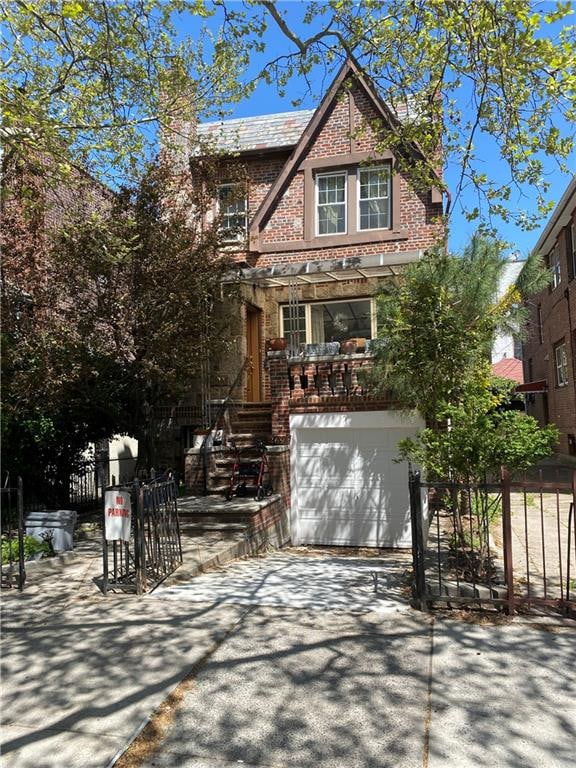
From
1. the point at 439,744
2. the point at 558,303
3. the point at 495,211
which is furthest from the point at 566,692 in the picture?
the point at 558,303

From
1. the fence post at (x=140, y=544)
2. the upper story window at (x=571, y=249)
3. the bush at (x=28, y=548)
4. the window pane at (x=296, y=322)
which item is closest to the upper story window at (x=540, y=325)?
the upper story window at (x=571, y=249)

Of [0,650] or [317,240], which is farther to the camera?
[317,240]

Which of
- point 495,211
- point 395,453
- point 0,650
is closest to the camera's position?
point 0,650

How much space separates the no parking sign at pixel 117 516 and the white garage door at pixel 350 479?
534 cm

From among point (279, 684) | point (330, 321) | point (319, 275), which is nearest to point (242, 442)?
point (330, 321)

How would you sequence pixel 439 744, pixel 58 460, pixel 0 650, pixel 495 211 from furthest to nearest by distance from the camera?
1. pixel 58 460
2. pixel 495 211
3. pixel 0 650
4. pixel 439 744

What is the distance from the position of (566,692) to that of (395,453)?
22.7ft

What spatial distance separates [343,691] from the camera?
3.74 metres

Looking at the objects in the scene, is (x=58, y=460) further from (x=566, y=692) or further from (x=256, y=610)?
Answer: (x=566, y=692)

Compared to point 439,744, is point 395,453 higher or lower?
higher

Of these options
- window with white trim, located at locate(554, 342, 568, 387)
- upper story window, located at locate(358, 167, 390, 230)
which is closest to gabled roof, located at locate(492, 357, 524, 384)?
window with white trim, located at locate(554, 342, 568, 387)

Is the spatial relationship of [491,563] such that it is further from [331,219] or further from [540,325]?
[540,325]

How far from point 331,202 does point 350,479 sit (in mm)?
7116

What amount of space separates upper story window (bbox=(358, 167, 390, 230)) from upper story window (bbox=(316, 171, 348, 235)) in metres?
0.41
